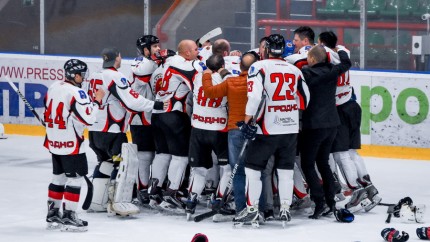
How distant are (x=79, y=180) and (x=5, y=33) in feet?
23.3

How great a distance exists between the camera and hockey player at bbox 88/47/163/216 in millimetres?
8781

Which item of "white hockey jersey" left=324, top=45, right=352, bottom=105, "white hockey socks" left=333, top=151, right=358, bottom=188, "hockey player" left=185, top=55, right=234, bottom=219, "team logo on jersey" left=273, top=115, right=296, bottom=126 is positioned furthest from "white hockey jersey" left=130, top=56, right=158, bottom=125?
"white hockey socks" left=333, top=151, right=358, bottom=188

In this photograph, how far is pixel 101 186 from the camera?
29.7 ft

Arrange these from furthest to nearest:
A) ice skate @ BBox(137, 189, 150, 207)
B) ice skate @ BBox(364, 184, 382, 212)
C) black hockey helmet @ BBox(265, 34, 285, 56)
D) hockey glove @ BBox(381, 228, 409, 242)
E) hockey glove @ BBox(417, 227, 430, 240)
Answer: ice skate @ BBox(137, 189, 150, 207)
ice skate @ BBox(364, 184, 382, 212)
black hockey helmet @ BBox(265, 34, 285, 56)
hockey glove @ BBox(417, 227, 430, 240)
hockey glove @ BBox(381, 228, 409, 242)

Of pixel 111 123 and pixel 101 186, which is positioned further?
pixel 101 186

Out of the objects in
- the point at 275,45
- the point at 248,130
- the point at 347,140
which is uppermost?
the point at 275,45

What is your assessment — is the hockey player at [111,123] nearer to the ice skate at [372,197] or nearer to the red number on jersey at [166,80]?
the red number on jersey at [166,80]

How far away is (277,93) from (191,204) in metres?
1.12

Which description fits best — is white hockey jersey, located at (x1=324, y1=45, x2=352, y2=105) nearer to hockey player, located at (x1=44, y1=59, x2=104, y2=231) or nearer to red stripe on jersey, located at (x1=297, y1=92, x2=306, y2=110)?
red stripe on jersey, located at (x1=297, y1=92, x2=306, y2=110)

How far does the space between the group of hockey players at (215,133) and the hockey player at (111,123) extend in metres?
0.01

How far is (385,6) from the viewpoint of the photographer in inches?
500

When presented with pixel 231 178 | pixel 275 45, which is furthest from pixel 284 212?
pixel 275 45

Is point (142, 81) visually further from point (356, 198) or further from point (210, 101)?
point (356, 198)

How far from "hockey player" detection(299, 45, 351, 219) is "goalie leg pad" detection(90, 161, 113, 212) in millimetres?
1521
